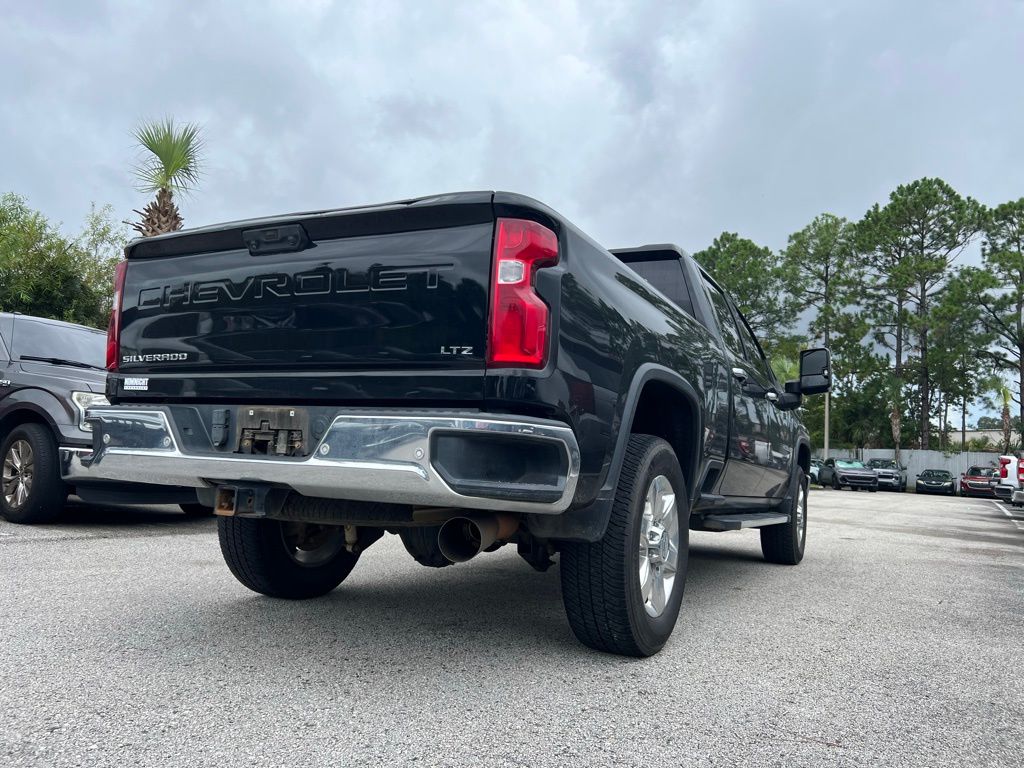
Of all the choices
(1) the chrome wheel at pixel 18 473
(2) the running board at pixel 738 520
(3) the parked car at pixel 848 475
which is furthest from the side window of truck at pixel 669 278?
(3) the parked car at pixel 848 475

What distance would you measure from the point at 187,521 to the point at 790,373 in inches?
1769

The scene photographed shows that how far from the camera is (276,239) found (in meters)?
3.10

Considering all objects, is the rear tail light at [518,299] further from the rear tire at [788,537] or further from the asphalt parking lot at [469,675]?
the rear tire at [788,537]

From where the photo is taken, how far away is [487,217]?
2.79 metres

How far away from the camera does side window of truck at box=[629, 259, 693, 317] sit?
15.4ft

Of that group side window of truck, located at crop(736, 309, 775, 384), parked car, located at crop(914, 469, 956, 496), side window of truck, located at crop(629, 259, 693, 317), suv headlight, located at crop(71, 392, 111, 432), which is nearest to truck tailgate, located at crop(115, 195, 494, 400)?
side window of truck, located at crop(629, 259, 693, 317)

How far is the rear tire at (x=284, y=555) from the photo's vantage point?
154 inches

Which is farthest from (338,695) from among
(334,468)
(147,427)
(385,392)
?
(147,427)

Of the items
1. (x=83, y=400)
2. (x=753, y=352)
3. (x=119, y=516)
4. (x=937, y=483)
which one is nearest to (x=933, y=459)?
(x=937, y=483)

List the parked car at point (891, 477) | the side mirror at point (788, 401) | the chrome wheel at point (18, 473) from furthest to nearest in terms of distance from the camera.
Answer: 1. the parked car at point (891, 477)
2. the chrome wheel at point (18, 473)
3. the side mirror at point (788, 401)

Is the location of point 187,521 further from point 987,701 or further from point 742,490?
point 987,701

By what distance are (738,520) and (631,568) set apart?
1.64 m

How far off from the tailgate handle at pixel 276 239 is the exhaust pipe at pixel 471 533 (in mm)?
1154

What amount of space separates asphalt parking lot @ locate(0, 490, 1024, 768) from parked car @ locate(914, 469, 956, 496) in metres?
32.1
